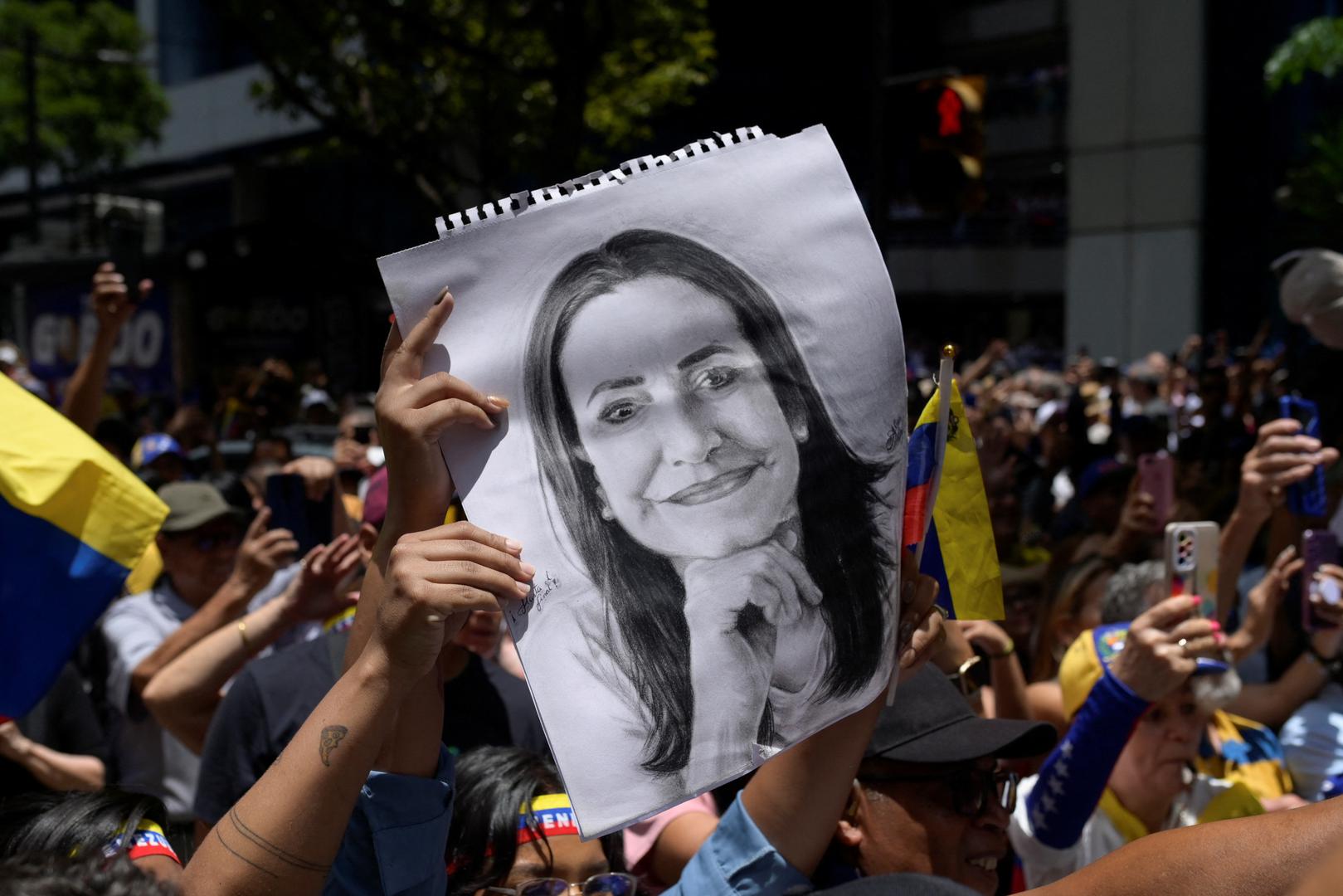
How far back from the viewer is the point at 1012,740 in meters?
2.54

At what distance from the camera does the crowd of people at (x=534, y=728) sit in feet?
5.66

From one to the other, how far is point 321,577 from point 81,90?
3561 cm

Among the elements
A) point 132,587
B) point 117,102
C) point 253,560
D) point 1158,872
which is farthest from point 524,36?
point 117,102

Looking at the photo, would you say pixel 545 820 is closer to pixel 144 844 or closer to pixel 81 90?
pixel 144 844

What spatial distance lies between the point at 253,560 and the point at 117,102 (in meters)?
34.9

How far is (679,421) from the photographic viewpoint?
1.85 meters

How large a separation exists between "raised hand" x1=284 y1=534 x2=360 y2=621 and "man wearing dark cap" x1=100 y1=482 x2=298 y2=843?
16 centimetres

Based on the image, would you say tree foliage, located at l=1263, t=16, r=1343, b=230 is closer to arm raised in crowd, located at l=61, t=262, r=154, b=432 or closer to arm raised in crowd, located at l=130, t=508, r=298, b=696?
arm raised in crowd, located at l=61, t=262, r=154, b=432

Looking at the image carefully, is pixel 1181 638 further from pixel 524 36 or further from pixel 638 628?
pixel 524 36

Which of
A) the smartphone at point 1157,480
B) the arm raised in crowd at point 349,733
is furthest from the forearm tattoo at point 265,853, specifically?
the smartphone at point 1157,480

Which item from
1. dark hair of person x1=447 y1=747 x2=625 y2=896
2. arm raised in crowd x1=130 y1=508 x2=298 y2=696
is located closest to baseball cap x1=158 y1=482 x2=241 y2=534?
arm raised in crowd x1=130 y1=508 x2=298 y2=696

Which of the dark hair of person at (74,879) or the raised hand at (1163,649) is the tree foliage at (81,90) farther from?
the dark hair of person at (74,879)

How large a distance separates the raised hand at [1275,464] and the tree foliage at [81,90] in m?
34.8

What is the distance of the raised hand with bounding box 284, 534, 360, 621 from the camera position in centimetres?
357
